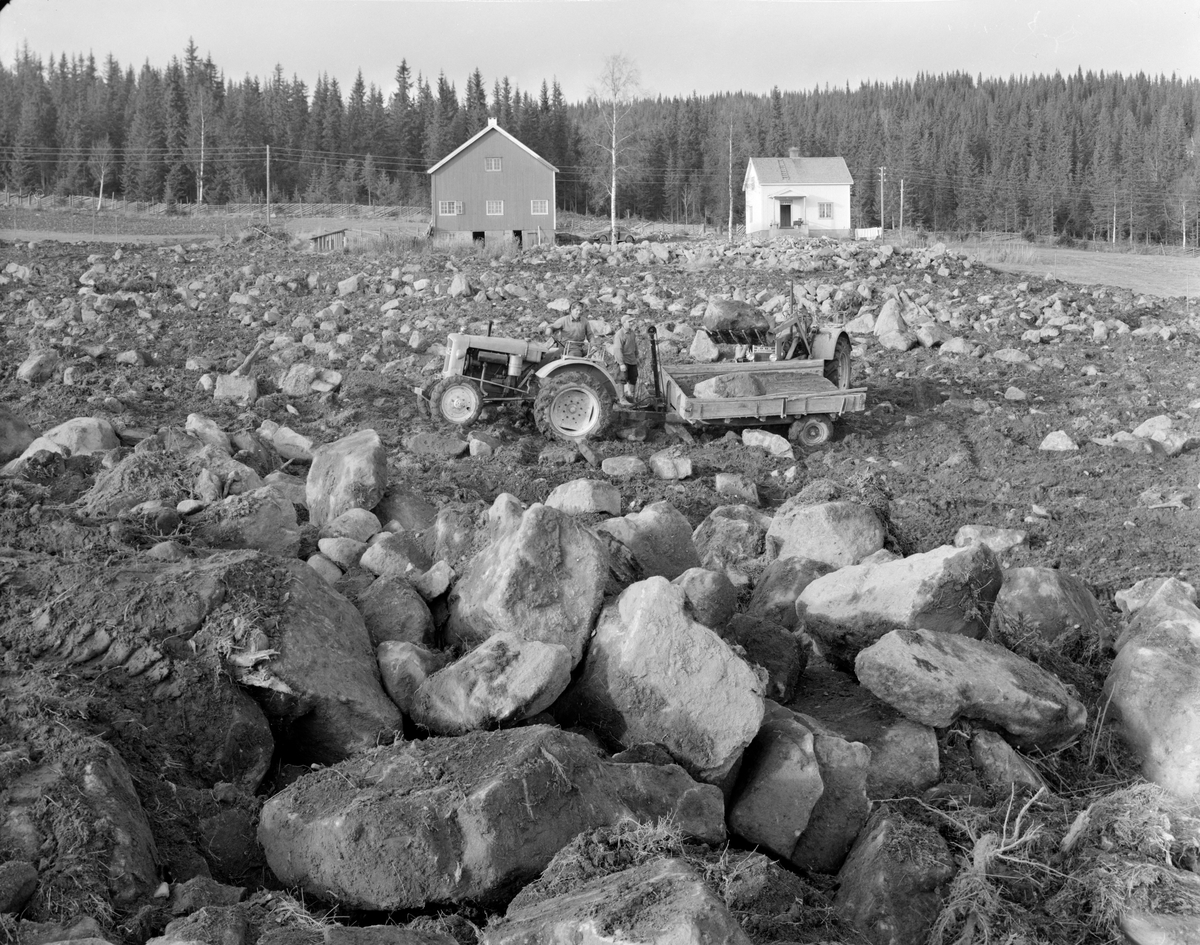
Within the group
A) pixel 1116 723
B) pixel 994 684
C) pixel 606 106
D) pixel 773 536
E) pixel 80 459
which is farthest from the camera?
pixel 606 106

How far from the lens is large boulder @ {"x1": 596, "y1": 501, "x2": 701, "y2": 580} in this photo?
6.57 meters

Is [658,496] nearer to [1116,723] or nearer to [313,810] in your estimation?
[1116,723]

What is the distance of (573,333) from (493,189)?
108ft

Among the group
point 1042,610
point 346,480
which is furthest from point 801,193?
point 1042,610

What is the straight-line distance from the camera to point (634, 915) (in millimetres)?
2932

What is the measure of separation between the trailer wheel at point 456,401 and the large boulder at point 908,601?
6.44 metres

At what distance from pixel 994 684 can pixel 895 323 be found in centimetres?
1342

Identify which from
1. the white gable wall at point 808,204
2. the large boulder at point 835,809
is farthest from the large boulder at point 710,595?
the white gable wall at point 808,204

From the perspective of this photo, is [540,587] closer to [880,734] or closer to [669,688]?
[669,688]

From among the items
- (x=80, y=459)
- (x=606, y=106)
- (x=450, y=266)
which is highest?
(x=606, y=106)

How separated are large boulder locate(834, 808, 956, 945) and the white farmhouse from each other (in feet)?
183

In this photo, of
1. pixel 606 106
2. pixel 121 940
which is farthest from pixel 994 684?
pixel 606 106

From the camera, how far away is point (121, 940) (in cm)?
321

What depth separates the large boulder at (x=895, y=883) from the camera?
376 cm
